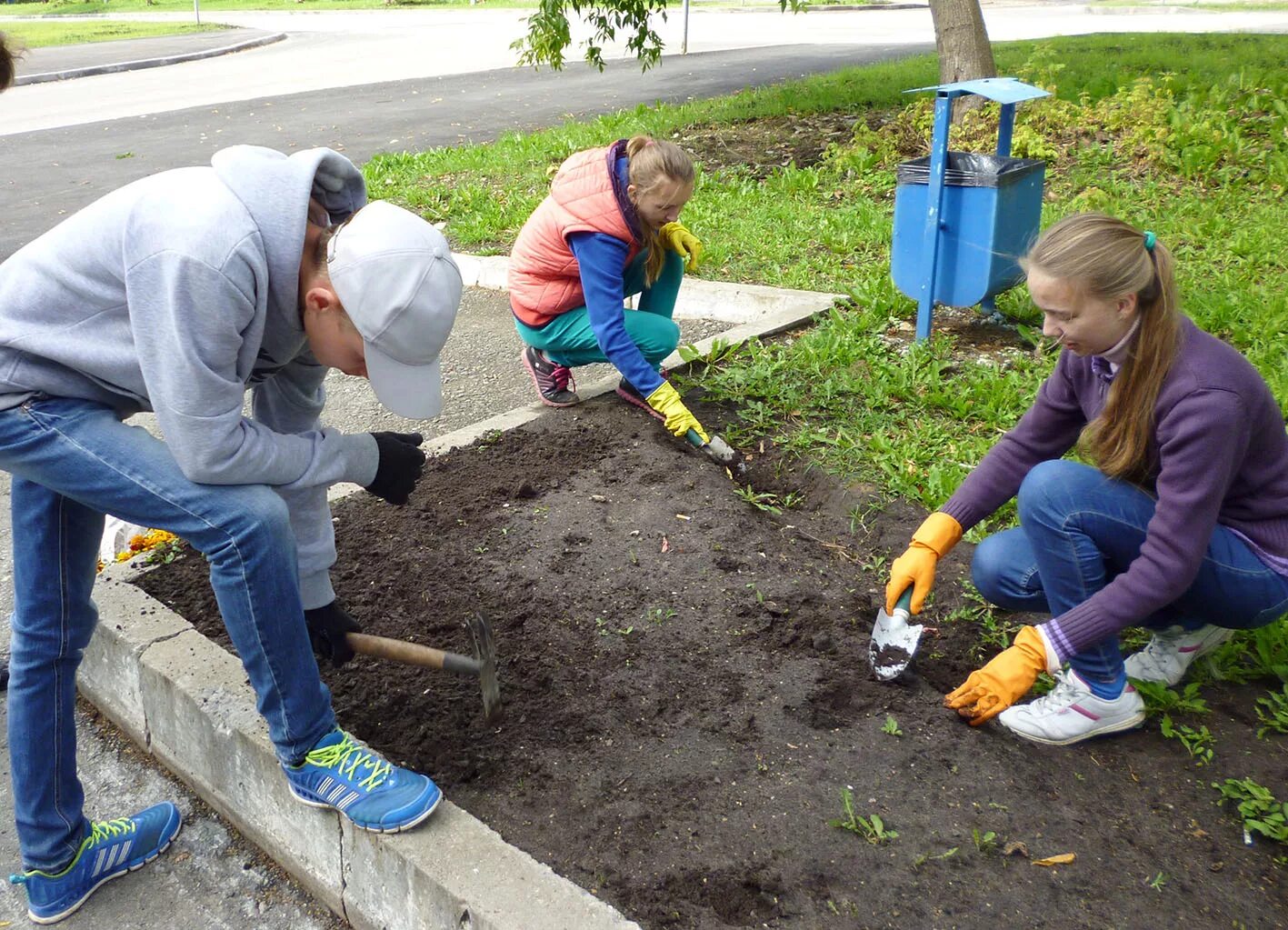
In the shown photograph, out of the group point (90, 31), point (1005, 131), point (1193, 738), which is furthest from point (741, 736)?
point (90, 31)

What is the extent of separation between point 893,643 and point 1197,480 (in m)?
0.77

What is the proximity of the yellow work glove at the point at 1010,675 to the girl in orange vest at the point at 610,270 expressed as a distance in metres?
1.58

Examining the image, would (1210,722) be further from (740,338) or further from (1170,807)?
(740,338)

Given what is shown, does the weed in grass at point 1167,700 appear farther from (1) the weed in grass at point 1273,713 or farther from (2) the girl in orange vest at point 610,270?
(2) the girl in orange vest at point 610,270

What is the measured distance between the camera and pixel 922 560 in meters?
2.63

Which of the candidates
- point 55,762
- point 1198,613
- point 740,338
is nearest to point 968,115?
point 740,338

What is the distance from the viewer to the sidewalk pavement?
1675 cm

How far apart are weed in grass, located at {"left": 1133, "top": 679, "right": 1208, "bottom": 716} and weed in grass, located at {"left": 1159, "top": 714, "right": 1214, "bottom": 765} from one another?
0.04 meters

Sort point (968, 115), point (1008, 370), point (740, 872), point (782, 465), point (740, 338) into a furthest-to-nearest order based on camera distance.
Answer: point (968, 115)
point (740, 338)
point (1008, 370)
point (782, 465)
point (740, 872)

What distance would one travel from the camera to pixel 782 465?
12.6 ft

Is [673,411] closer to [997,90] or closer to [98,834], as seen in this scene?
[997,90]

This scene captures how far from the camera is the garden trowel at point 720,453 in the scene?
3785 millimetres

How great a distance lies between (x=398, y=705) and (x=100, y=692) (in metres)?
0.87

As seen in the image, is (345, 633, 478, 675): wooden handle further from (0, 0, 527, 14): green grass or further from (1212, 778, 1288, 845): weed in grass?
(0, 0, 527, 14): green grass
